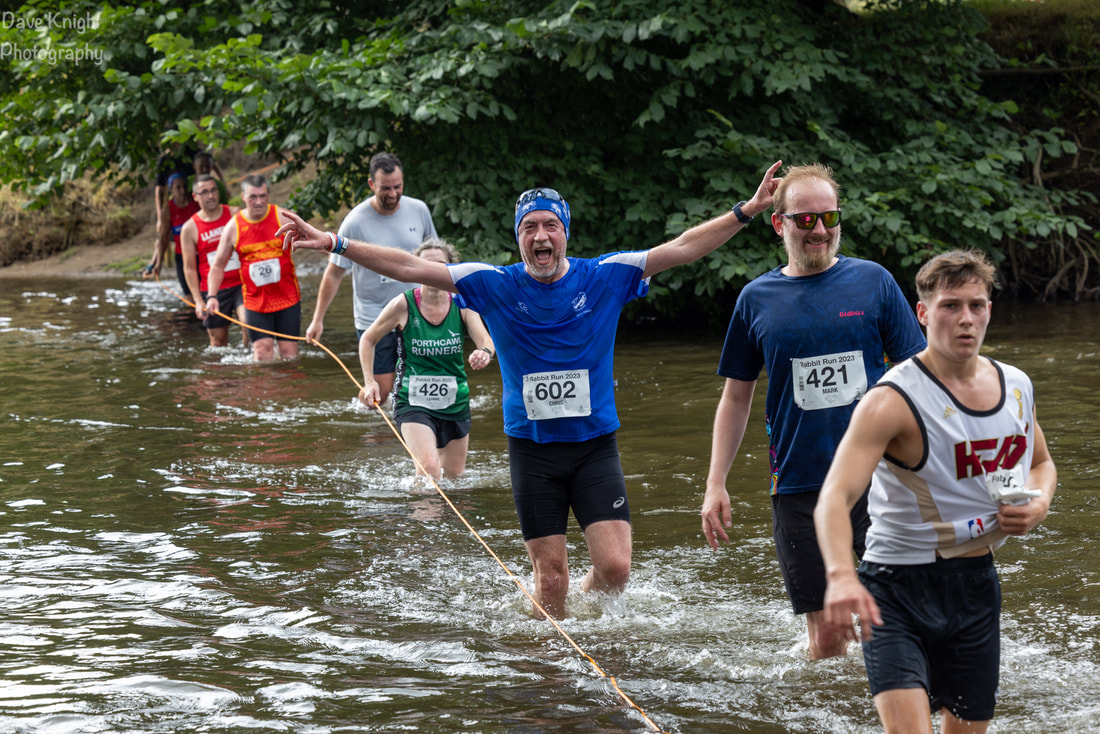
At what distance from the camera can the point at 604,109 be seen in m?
14.9

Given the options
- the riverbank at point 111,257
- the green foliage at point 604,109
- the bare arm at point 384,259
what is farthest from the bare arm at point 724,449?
the riverbank at point 111,257

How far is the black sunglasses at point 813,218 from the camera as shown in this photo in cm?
455

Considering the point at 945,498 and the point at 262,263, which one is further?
the point at 262,263

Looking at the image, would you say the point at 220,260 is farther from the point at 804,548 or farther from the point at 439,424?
the point at 804,548

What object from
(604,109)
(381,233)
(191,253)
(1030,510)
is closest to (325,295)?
(381,233)

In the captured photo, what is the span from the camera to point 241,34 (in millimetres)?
14727

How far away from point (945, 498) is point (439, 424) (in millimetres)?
5143

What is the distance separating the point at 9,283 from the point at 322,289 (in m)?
18.2

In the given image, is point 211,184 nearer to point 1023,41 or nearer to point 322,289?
point 322,289

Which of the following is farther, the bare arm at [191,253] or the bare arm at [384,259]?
the bare arm at [191,253]

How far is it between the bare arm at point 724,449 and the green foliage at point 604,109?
8.04 meters

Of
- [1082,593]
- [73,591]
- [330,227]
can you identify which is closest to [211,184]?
[73,591]

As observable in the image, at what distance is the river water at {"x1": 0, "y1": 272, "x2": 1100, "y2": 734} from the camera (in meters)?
4.69

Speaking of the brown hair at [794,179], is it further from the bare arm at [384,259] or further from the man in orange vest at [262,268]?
the man in orange vest at [262,268]
